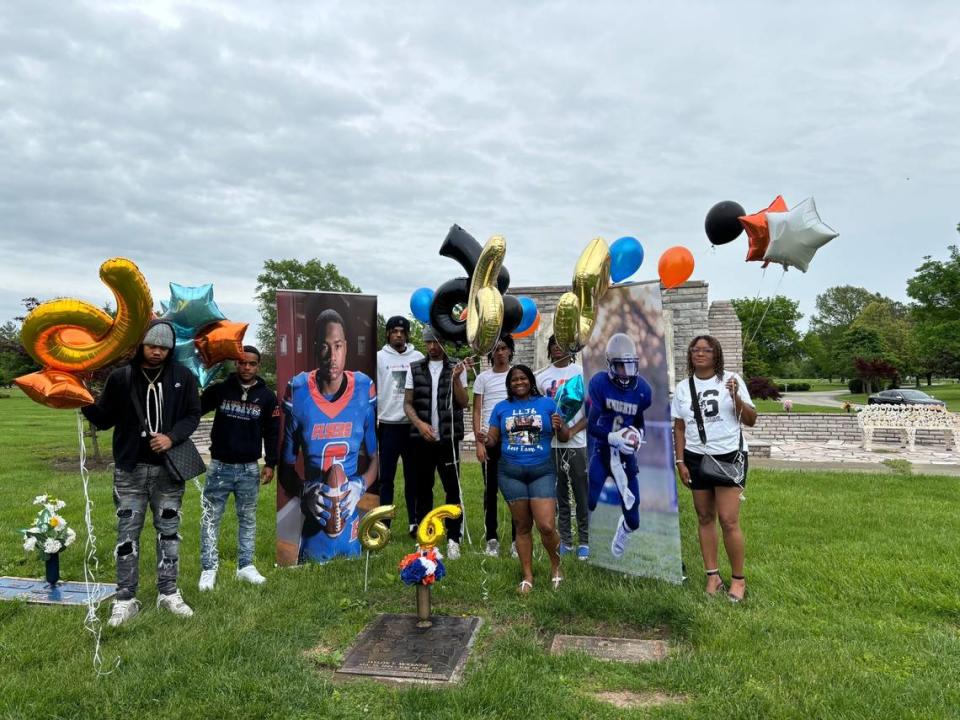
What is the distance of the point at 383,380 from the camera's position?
209 inches

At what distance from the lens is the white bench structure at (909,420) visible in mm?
11195

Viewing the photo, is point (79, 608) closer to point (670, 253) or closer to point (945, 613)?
point (670, 253)

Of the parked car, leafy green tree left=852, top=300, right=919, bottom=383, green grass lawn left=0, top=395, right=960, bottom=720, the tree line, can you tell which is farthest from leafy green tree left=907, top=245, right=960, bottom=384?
green grass lawn left=0, top=395, right=960, bottom=720

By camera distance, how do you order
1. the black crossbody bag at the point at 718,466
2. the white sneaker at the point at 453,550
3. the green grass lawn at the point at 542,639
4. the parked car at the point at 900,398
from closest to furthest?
the green grass lawn at the point at 542,639, the black crossbody bag at the point at 718,466, the white sneaker at the point at 453,550, the parked car at the point at 900,398

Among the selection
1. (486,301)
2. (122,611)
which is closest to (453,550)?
(486,301)

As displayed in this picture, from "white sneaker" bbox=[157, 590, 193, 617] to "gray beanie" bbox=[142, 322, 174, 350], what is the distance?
157 cm

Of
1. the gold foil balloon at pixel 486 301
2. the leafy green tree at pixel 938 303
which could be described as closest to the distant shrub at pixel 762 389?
the leafy green tree at pixel 938 303

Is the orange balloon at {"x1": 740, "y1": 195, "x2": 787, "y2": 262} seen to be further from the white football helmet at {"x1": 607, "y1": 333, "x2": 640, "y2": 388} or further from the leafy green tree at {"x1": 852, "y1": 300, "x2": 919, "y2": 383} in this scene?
the leafy green tree at {"x1": 852, "y1": 300, "x2": 919, "y2": 383}

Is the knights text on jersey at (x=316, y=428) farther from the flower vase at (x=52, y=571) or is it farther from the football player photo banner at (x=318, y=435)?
the flower vase at (x=52, y=571)

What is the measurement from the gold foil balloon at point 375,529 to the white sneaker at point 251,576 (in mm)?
953

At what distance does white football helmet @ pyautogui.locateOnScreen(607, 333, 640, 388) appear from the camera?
14.2 feet

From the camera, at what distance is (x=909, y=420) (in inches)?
448

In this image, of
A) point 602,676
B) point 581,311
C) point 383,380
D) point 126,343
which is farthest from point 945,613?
point 126,343

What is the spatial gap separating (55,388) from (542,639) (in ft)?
9.89
